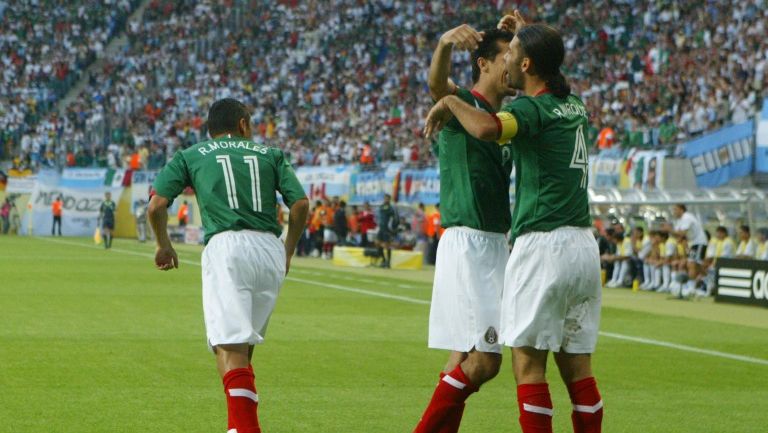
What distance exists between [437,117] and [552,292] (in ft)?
3.85

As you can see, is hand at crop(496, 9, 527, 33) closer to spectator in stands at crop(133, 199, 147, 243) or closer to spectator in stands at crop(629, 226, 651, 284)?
spectator in stands at crop(629, 226, 651, 284)

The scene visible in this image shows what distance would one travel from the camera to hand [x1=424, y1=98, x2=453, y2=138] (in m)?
7.07

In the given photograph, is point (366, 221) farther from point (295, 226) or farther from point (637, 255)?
point (295, 226)

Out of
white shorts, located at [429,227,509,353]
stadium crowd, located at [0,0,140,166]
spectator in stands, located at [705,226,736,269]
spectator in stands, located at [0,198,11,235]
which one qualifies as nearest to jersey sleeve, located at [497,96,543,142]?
white shorts, located at [429,227,509,353]

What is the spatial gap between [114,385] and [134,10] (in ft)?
201

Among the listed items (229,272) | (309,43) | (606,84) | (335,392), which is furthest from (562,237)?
(309,43)

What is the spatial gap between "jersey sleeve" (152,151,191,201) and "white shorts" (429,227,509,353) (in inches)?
62.9

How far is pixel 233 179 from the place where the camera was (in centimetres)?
786

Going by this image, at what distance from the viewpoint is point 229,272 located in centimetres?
766

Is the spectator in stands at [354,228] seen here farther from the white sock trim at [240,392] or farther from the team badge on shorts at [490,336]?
the team badge on shorts at [490,336]

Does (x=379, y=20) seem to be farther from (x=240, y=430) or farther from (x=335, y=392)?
(x=240, y=430)

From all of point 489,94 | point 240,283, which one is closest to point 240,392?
point 240,283

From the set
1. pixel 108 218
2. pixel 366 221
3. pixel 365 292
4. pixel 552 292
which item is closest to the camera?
pixel 552 292

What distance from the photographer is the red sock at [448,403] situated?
24.0 ft
